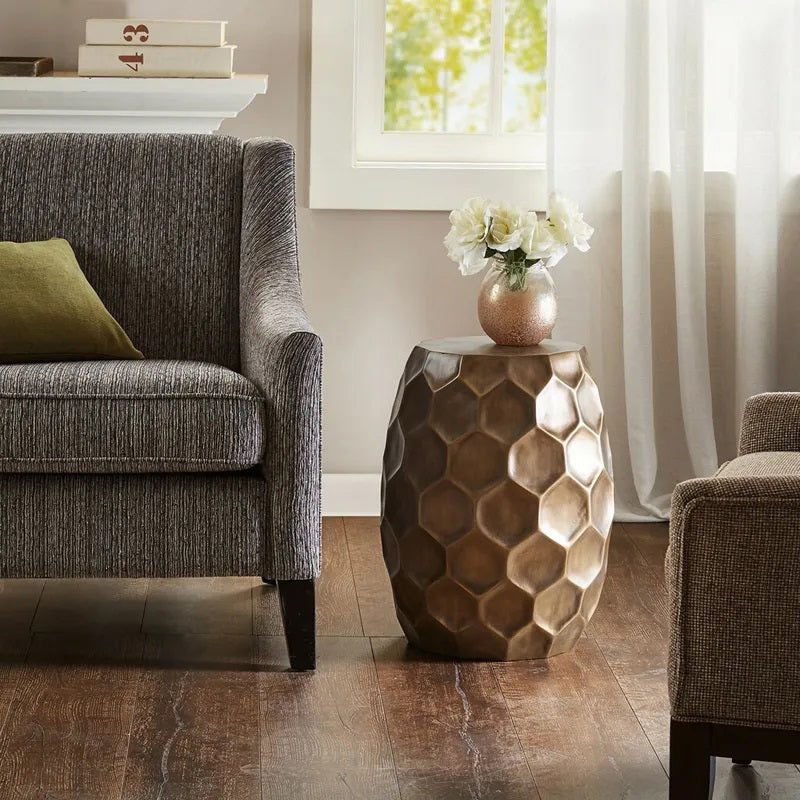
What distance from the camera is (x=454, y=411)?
2.24 m

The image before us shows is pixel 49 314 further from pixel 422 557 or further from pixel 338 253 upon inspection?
pixel 338 253

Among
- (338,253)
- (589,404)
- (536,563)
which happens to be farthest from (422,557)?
(338,253)

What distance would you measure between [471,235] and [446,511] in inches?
18.9

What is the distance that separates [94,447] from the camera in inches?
83.8

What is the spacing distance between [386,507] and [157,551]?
42 cm

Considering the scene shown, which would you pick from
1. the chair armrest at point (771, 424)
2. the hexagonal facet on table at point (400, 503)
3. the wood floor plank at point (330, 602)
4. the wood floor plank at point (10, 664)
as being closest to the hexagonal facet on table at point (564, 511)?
the hexagonal facet on table at point (400, 503)

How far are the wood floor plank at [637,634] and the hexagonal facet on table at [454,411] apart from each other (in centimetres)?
50

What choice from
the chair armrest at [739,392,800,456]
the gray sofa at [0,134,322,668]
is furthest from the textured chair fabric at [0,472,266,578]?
the chair armrest at [739,392,800,456]

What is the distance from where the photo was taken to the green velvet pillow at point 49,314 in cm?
241

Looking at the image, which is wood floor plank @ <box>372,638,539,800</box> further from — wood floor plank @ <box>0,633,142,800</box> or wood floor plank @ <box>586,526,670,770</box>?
wood floor plank @ <box>0,633,142,800</box>

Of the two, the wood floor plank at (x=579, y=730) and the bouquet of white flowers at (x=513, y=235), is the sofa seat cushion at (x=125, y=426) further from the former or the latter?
the wood floor plank at (x=579, y=730)

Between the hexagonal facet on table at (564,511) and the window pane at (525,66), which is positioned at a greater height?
the window pane at (525,66)

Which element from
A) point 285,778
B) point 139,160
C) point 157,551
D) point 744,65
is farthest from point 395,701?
point 744,65

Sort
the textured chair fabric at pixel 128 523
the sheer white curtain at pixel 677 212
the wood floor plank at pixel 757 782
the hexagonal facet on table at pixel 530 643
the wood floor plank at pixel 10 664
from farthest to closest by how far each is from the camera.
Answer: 1. the sheer white curtain at pixel 677 212
2. the hexagonal facet on table at pixel 530 643
3. the textured chair fabric at pixel 128 523
4. the wood floor plank at pixel 10 664
5. the wood floor plank at pixel 757 782
